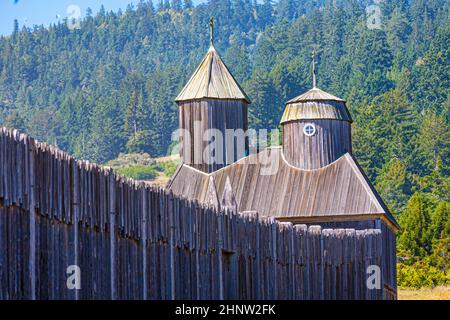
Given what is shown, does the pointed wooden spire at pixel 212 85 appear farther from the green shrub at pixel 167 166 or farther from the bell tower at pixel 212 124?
the green shrub at pixel 167 166

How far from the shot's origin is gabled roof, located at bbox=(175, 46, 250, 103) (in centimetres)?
5503

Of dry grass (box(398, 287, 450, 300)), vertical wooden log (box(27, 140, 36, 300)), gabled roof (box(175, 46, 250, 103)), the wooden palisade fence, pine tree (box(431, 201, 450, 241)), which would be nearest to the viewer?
the wooden palisade fence

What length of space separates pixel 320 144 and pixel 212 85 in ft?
19.3

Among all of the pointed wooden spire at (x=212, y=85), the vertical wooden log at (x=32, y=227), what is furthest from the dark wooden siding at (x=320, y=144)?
the vertical wooden log at (x=32, y=227)

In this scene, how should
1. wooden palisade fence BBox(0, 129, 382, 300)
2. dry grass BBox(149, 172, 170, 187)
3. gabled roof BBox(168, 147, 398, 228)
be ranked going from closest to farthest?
wooden palisade fence BBox(0, 129, 382, 300) → gabled roof BBox(168, 147, 398, 228) → dry grass BBox(149, 172, 170, 187)

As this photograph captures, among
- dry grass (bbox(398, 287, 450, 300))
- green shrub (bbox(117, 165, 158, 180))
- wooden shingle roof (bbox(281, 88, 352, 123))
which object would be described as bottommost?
dry grass (bbox(398, 287, 450, 300))

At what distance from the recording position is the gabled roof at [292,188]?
4903cm

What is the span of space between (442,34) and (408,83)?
9380mm

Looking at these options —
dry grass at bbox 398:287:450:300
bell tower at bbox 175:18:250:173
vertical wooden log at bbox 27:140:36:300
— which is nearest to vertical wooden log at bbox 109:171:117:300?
vertical wooden log at bbox 27:140:36:300

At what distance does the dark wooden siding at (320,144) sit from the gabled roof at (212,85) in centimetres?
409

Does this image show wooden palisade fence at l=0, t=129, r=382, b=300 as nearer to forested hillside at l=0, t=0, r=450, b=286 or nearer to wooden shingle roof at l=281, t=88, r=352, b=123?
wooden shingle roof at l=281, t=88, r=352, b=123

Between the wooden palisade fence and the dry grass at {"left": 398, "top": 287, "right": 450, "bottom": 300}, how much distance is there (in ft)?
112

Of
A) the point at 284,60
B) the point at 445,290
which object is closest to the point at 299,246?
the point at 445,290
